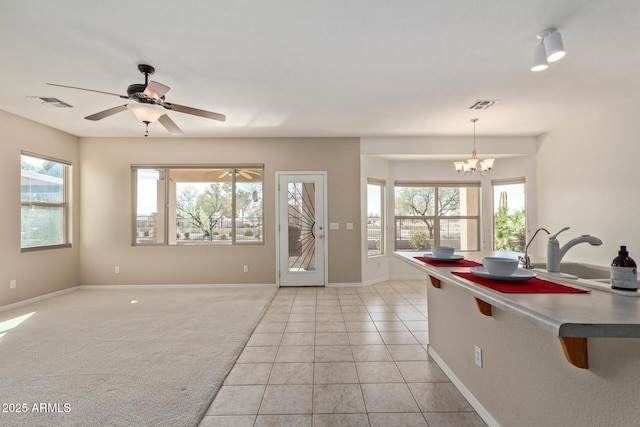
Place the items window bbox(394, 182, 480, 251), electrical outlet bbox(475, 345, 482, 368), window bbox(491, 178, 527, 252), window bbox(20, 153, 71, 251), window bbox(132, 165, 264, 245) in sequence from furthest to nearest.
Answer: window bbox(394, 182, 480, 251) → window bbox(491, 178, 527, 252) → window bbox(132, 165, 264, 245) → window bbox(20, 153, 71, 251) → electrical outlet bbox(475, 345, 482, 368)

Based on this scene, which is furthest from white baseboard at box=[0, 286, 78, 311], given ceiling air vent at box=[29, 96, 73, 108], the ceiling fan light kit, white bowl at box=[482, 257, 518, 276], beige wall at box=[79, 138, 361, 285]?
the ceiling fan light kit

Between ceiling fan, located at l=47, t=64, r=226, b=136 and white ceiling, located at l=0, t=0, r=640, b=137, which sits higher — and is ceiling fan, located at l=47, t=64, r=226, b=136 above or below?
below

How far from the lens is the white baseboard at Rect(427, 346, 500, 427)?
6.03 feet

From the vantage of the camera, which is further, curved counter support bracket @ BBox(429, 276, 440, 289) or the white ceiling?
curved counter support bracket @ BBox(429, 276, 440, 289)

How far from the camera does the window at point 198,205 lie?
5457mm

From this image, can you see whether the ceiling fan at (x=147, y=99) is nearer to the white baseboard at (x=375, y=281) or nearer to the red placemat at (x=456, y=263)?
the red placemat at (x=456, y=263)

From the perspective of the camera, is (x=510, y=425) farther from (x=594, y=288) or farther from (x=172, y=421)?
(x=172, y=421)

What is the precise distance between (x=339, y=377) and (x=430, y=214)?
445 cm

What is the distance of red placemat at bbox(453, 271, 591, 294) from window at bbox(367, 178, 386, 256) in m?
4.15

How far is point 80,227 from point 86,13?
4458 millimetres

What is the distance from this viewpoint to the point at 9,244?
416cm

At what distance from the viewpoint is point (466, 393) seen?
210 centimetres

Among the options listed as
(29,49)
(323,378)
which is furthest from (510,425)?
(29,49)

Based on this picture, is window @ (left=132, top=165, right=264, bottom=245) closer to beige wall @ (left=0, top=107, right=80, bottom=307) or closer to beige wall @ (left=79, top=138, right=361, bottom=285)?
beige wall @ (left=79, top=138, right=361, bottom=285)
